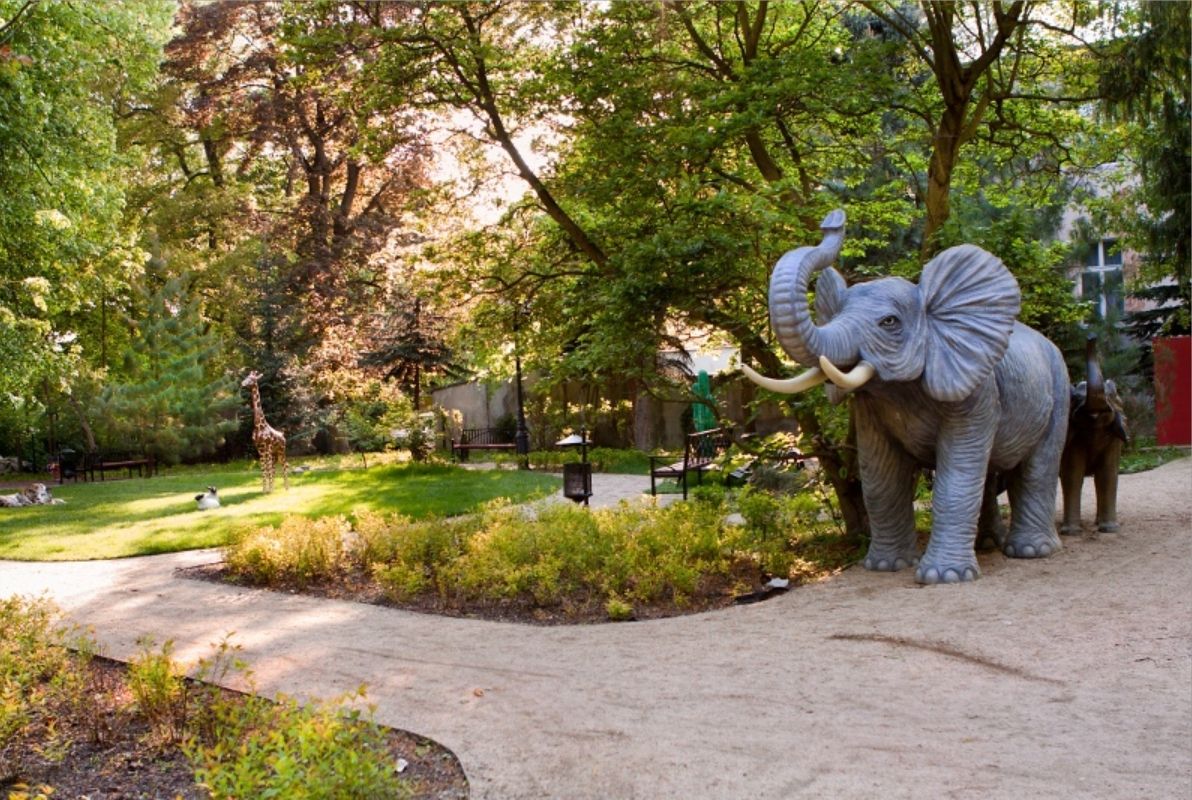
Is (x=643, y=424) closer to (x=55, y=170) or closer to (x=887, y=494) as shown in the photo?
(x=55, y=170)

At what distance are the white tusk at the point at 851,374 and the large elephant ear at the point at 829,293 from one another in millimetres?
569

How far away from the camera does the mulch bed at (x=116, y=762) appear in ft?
15.2

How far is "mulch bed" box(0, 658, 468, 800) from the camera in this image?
4.64 meters

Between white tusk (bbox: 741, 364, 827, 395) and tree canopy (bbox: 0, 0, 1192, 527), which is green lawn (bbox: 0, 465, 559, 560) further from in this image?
white tusk (bbox: 741, 364, 827, 395)

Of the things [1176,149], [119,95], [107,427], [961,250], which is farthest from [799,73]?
[119,95]

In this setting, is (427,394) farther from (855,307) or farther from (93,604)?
(855,307)

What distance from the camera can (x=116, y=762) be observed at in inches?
199

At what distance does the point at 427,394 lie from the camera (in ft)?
106

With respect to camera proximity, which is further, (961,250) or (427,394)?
(427,394)

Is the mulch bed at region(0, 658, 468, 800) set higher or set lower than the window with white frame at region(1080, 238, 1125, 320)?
lower

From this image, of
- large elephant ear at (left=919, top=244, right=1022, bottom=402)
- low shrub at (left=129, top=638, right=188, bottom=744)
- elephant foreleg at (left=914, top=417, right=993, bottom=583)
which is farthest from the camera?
elephant foreleg at (left=914, top=417, right=993, bottom=583)

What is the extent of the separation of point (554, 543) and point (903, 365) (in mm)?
3453

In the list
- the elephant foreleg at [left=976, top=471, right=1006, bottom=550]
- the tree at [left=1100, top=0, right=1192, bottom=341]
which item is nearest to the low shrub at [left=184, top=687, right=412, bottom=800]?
the elephant foreleg at [left=976, top=471, right=1006, bottom=550]

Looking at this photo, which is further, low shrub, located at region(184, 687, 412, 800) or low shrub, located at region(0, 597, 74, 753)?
low shrub, located at region(0, 597, 74, 753)
